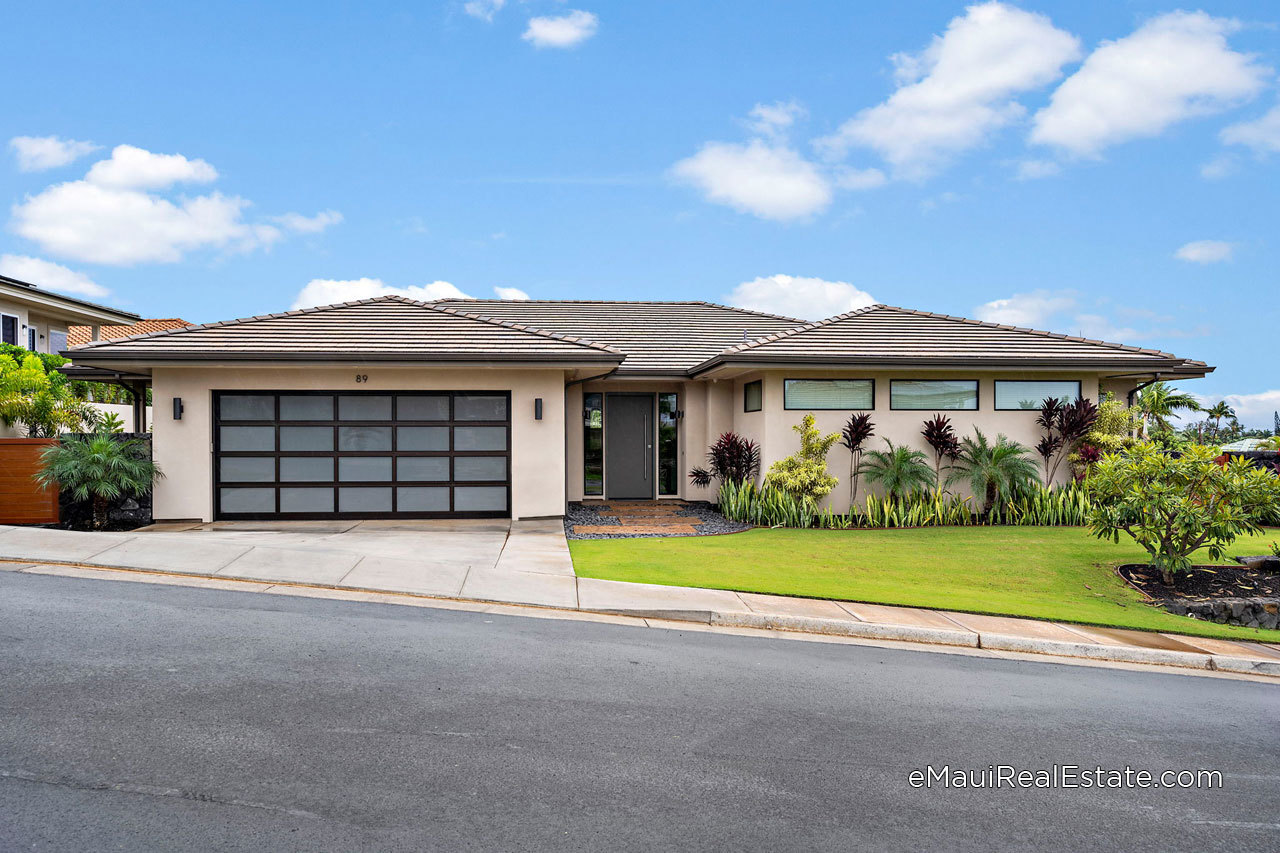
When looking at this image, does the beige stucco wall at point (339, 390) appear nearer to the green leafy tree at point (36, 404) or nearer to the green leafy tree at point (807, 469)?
the green leafy tree at point (36, 404)

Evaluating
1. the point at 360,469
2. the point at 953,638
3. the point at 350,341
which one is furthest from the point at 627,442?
the point at 953,638

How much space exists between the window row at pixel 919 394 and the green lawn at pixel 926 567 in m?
2.80

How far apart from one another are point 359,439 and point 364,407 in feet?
2.01

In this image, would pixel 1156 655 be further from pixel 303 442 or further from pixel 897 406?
pixel 303 442

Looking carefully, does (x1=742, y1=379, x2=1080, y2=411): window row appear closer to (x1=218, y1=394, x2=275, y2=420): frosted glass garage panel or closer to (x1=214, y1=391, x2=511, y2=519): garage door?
(x1=214, y1=391, x2=511, y2=519): garage door

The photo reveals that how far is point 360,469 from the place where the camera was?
14.6m

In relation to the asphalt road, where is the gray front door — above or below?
above

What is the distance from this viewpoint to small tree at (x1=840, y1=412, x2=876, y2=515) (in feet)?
51.0

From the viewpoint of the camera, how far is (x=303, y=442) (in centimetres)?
1452

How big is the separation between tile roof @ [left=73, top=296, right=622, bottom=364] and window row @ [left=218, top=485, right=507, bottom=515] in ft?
8.54

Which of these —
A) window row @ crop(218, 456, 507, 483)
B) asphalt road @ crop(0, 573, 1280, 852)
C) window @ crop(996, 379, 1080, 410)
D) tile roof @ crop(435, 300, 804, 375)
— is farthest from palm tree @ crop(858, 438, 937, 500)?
asphalt road @ crop(0, 573, 1280, 852)

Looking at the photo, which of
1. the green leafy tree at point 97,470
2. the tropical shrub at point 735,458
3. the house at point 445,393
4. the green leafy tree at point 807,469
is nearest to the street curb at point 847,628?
the house at point 445,393

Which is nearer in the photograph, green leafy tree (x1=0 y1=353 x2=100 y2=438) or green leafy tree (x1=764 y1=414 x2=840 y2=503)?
green leafy tree (x1=764 y1=414 x2=840 y2=503)

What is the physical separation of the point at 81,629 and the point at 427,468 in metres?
8.39
